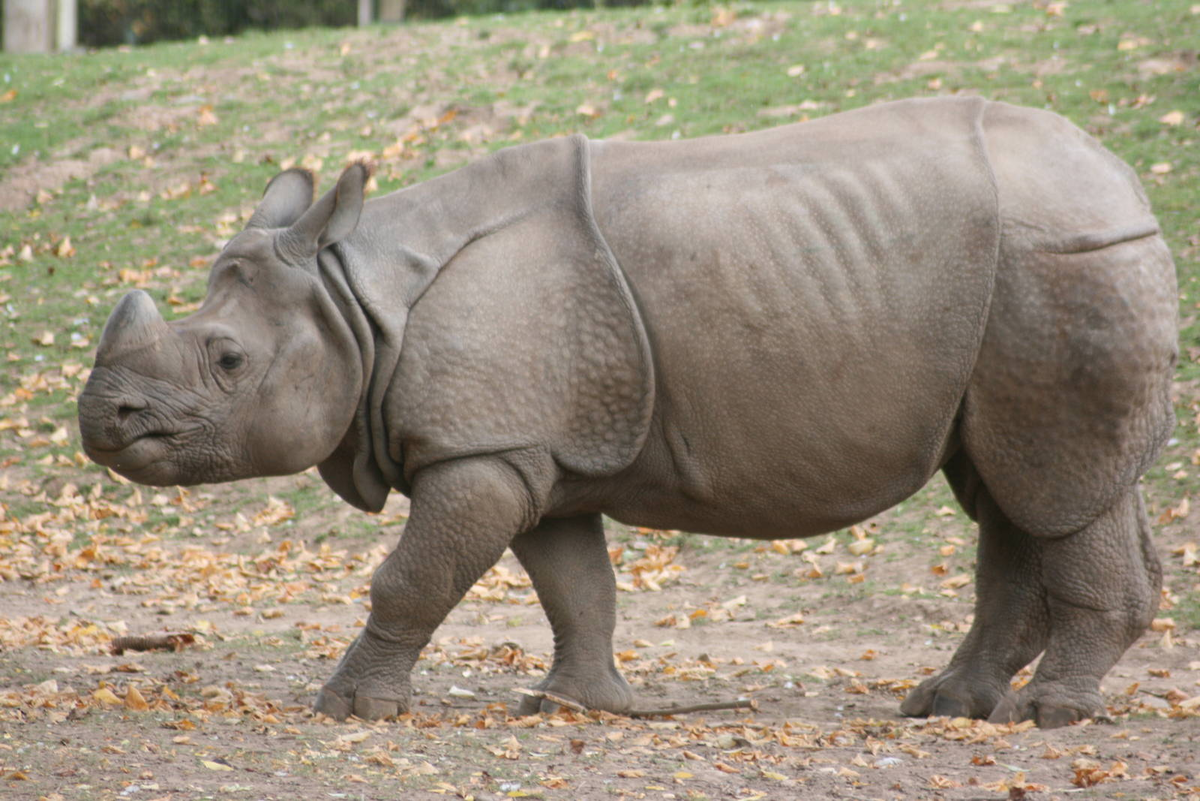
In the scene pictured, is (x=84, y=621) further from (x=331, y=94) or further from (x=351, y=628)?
(x=331, y=94)

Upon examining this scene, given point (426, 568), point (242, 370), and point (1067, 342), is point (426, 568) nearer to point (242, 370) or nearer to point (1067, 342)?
point (242, 370)

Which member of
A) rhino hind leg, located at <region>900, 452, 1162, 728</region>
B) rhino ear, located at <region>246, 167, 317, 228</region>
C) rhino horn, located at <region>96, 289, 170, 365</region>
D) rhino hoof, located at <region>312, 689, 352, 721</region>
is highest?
rhino ear, located at <region>246, 167, 317, 228</region>

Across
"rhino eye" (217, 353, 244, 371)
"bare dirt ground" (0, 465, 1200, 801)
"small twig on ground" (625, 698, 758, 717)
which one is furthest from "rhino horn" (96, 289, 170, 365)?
"small twig on ground" (625, 698, 758, 717)

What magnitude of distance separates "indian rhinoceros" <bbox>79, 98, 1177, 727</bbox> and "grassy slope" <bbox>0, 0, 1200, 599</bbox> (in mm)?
Answer: 6178

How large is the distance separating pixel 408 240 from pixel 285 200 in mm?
596

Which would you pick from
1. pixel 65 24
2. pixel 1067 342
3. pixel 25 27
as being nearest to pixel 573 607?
pixel 1067 342

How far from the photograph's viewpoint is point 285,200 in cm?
595

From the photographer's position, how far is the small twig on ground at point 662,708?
5926mm

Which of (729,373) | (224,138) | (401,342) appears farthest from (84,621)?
(224,138)

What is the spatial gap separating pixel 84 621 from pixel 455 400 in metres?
3.55

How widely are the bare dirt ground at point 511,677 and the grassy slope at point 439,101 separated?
2.63 m

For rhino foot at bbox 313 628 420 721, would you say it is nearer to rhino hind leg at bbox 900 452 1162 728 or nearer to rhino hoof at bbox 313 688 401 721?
rhino hoof at bbox 313 688 401 721

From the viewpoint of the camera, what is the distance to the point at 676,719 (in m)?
6.07

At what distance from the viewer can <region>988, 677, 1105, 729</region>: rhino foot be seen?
5.84 metres
